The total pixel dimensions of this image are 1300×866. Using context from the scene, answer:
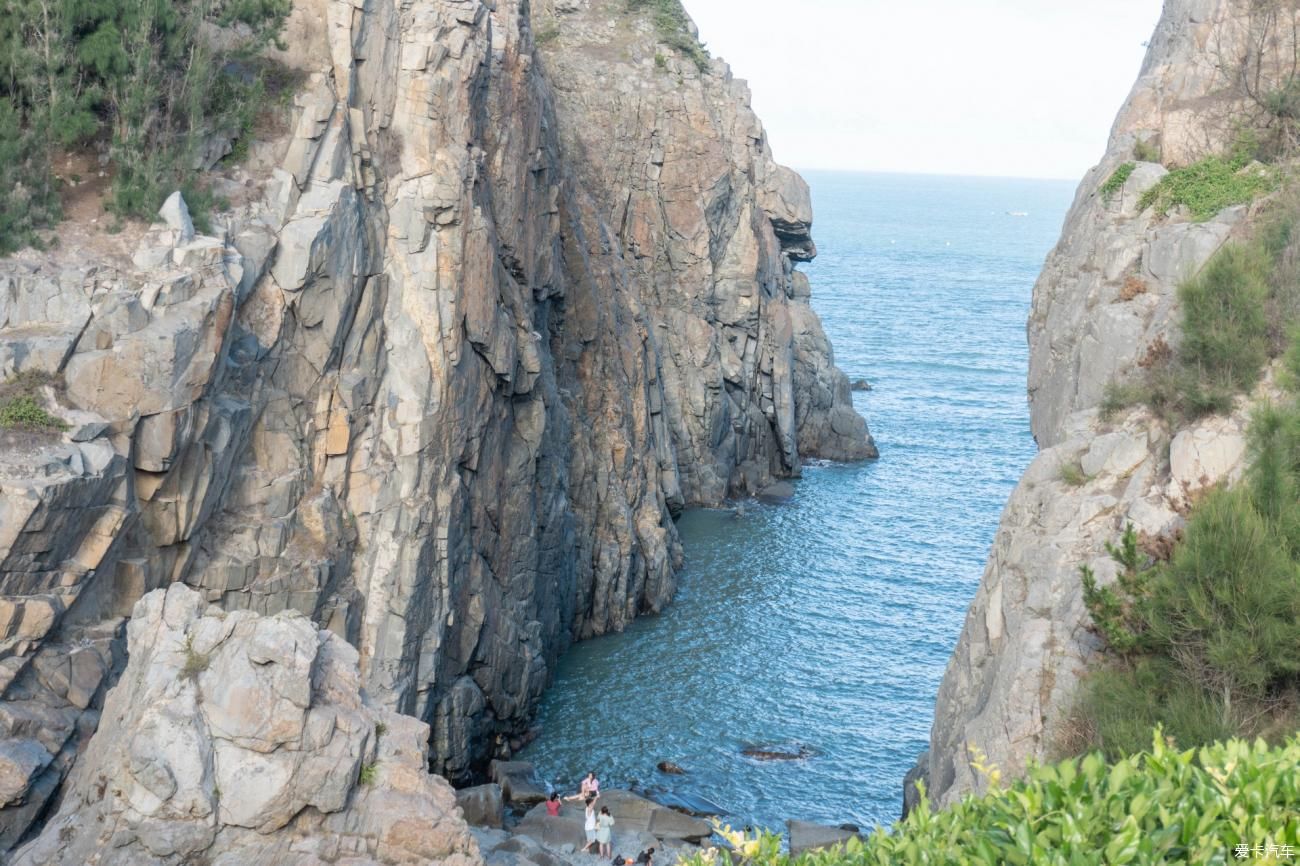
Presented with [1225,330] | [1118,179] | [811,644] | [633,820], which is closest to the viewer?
[1225,330]

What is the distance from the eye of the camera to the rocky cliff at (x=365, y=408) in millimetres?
26047

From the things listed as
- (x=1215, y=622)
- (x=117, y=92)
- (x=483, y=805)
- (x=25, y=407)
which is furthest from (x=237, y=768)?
(x=117, y=92)

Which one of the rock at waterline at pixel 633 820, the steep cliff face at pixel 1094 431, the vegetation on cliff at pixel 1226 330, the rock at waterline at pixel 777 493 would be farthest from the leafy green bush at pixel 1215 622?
the rock at waterline at pixel 777 493

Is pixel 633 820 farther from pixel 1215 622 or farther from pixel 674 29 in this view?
pixel 674 29

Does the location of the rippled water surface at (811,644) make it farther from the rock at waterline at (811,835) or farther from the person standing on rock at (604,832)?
the person standing on rock at (604,832)

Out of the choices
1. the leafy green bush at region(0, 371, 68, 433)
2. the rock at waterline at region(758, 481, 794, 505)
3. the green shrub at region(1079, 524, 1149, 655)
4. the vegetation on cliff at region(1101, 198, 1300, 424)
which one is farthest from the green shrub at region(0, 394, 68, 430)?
the rock at waterline at region(758, 481, 794, 505)

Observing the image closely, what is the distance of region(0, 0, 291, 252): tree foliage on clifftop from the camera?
29672 mm

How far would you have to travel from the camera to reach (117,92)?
3158 centimetres

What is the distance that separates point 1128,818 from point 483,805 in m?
25.8

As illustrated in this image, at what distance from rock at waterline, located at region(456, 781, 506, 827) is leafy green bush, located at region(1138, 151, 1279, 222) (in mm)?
22970

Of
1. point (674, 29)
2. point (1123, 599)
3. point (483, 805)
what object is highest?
point (674, 29)

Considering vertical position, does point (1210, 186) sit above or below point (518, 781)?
above

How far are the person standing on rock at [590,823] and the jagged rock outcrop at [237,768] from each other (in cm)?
→ 871

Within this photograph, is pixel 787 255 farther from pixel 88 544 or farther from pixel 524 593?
pixel 88 544
